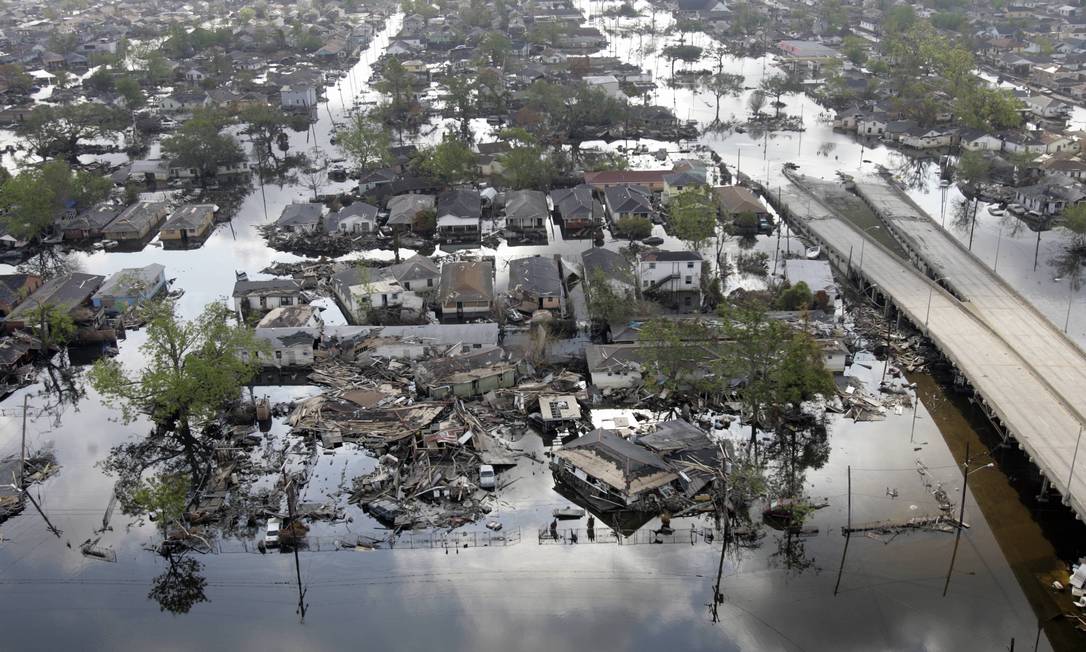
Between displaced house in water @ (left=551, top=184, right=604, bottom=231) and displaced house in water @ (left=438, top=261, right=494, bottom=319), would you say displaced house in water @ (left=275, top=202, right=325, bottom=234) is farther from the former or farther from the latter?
displaced house in water @ (left=551, top=184, right=604, bottom=231)

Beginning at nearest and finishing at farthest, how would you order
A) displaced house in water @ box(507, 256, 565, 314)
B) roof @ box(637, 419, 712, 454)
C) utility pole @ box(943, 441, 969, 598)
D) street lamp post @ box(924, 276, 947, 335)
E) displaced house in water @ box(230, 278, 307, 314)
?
utility pole @ box(943, 441, 969, 598)
roof @ box(637, 419, 712, 454)
street lamp post @ box(924, 276, 947, 335)
displaced house in water @ box(507, 256, 565, 314)
displaced house in water @ box(230, 278, 307, 314)

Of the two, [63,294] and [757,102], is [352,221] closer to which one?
[63,294]

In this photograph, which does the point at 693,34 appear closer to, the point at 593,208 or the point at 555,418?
the point at 593,208

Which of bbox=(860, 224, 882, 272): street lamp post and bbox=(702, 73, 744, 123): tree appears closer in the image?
bbox=(860, 224, 882, 272): street lamp post

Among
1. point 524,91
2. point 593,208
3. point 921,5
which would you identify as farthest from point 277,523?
point 921,5

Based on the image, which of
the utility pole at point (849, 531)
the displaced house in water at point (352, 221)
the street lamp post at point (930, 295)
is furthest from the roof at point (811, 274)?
the displaced house in water at point (352, 221)

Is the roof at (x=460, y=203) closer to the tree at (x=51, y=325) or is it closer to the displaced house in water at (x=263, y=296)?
the displaced house in water at (x=263, y=296)

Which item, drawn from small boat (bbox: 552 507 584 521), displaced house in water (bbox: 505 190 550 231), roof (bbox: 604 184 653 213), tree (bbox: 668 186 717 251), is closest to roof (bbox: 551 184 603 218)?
roof (bbox: 604 184 653 213)
